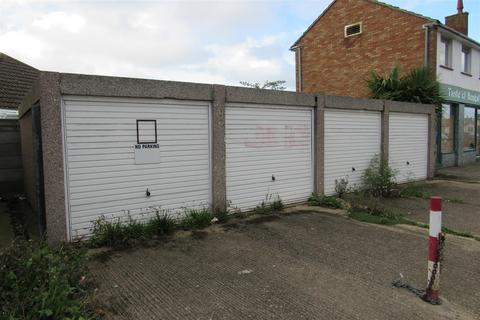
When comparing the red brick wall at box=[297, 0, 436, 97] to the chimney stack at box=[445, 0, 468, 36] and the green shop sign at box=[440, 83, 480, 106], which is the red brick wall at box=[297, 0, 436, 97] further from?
the chimney stack at box=[445, 0, 468, 36]

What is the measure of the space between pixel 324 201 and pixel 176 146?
153 inches

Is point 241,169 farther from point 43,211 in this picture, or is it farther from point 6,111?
point 6,111

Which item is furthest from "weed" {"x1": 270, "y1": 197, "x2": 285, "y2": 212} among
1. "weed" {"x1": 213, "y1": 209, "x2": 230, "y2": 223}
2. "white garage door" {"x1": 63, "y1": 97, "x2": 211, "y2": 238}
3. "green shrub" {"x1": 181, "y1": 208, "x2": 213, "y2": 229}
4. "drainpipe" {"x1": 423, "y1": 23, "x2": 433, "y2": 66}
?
"drainpipe" {"x1": 423, "y1": 23, "x2": 433, "y2": 66}

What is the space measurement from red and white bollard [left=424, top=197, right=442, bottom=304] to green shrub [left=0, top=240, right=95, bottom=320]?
3.28m

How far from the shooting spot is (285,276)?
4.15 meters

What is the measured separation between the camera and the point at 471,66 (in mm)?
17125

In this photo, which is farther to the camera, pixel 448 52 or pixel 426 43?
pixel 448 52

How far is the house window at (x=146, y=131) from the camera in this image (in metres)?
5.96

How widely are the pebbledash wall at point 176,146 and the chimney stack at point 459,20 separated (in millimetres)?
11605

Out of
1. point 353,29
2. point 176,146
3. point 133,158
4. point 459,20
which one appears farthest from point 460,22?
point 133,158

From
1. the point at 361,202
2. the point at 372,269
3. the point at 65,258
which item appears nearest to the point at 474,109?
the point at 361,202

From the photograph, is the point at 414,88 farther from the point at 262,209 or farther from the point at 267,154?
the point at 262,209

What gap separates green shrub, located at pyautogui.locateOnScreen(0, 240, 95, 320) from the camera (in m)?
2.97

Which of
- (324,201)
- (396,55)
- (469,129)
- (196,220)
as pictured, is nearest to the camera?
(196,220)
